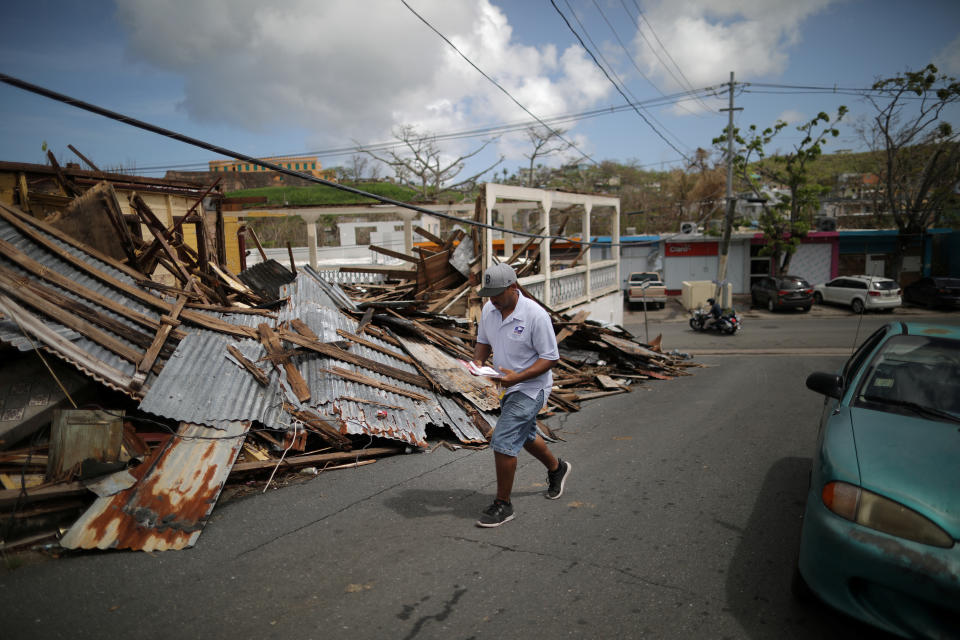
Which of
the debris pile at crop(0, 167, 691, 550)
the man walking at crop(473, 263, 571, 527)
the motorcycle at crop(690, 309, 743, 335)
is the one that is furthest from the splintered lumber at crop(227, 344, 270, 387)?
the motorcycle at crop(690, 309, 743, 335)

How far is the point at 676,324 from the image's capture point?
27.4m

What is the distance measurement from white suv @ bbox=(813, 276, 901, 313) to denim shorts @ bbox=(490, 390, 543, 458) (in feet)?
81.4

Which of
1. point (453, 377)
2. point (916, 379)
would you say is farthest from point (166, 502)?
point (916, 379)

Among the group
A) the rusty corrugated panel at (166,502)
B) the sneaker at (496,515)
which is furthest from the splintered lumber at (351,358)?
the sneaker at (496,515)

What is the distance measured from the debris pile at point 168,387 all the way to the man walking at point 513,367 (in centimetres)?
197

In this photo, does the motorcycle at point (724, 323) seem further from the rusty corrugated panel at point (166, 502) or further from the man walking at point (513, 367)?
the rusty corrugated panel at point (166, 502)

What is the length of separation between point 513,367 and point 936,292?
102 ft

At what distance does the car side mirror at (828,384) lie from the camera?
414cm

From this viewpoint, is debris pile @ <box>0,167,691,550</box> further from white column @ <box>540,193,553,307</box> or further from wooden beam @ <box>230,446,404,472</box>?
white column @ <box>540,193,553,307</box>

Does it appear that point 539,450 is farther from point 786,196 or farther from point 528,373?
point 786,196

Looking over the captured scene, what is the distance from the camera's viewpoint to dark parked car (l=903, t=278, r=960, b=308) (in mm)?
26453

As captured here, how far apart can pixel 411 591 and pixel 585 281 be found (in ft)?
50.9

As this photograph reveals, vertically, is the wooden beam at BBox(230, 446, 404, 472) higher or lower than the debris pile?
lower

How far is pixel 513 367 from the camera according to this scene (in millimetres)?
4480
